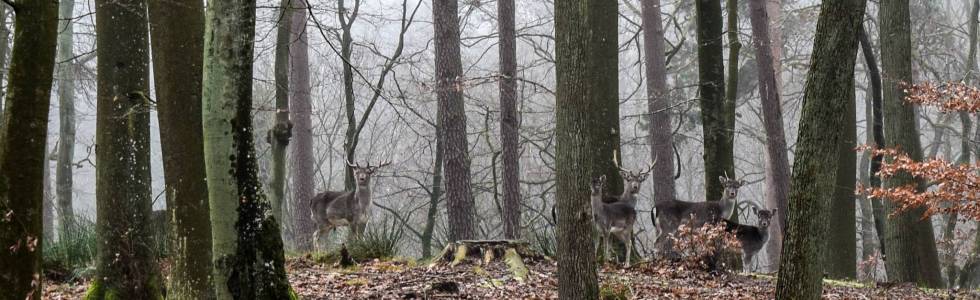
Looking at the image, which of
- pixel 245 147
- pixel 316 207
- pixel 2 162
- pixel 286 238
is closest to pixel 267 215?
pixel 245 147

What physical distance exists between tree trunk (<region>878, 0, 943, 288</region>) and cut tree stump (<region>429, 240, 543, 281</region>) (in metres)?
5.66

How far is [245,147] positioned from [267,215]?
53 cm

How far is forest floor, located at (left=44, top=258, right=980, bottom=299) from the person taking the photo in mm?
9922

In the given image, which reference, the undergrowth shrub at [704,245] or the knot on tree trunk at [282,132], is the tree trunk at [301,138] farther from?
the undergrowth shrub at [704,245]

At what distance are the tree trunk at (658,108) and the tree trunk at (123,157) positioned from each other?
43.6ft

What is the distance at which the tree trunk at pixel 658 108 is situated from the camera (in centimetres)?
2208

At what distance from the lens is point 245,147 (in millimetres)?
7156

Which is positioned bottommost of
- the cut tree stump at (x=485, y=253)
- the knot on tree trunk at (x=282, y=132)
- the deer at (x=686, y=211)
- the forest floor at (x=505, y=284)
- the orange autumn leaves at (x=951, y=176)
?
the forest floor at (x=505, y=284)

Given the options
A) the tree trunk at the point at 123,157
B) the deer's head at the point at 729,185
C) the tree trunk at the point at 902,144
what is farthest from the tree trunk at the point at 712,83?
the tree trunk at the point at 123,157

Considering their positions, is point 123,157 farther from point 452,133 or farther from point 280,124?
point 452,133

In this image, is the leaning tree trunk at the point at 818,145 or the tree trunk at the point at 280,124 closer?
the leaning tree trunk at the point at 818,145

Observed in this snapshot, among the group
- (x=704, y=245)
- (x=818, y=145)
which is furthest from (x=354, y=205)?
(x=818, y=145)

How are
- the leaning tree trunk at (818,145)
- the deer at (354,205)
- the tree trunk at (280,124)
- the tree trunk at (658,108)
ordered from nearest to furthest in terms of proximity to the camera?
1. the leaning tree trunk at (818,145)
2. the tree trunk at (280,124)
3. the deer at (354,205)
4. the tree trunk at (658,108)

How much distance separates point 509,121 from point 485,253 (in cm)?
533
